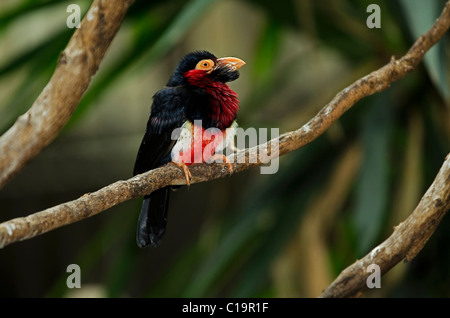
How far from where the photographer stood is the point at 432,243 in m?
1.17

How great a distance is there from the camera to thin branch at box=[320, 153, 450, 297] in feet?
1.65

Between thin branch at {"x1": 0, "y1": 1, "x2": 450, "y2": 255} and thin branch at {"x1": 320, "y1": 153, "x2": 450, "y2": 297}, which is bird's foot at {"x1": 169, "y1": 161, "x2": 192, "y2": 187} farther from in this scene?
thin branch at {"x1": 320, "y1": 153, "x2": 450, "y2": 297}

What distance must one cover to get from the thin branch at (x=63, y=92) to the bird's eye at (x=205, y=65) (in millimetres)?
140

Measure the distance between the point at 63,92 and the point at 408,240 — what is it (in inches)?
12.0

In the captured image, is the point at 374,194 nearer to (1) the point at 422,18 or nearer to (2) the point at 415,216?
(1) the point at 422,18

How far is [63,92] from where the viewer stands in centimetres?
37

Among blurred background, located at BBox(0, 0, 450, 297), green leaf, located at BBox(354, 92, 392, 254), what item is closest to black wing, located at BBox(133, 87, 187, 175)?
blurred background, located at BBox(0, 0, 450, 297)

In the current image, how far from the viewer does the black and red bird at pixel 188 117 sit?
0.54 meters

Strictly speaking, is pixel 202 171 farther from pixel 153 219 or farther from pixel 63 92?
pixel 63 92

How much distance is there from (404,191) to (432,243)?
4.6 inches

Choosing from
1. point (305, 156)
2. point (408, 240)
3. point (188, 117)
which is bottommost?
point (408, 240)

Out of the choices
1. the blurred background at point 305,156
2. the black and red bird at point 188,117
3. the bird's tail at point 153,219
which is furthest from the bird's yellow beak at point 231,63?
the blurred background at point 305,156

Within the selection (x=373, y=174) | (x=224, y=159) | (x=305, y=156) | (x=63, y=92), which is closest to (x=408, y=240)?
(x=224, y=159)
